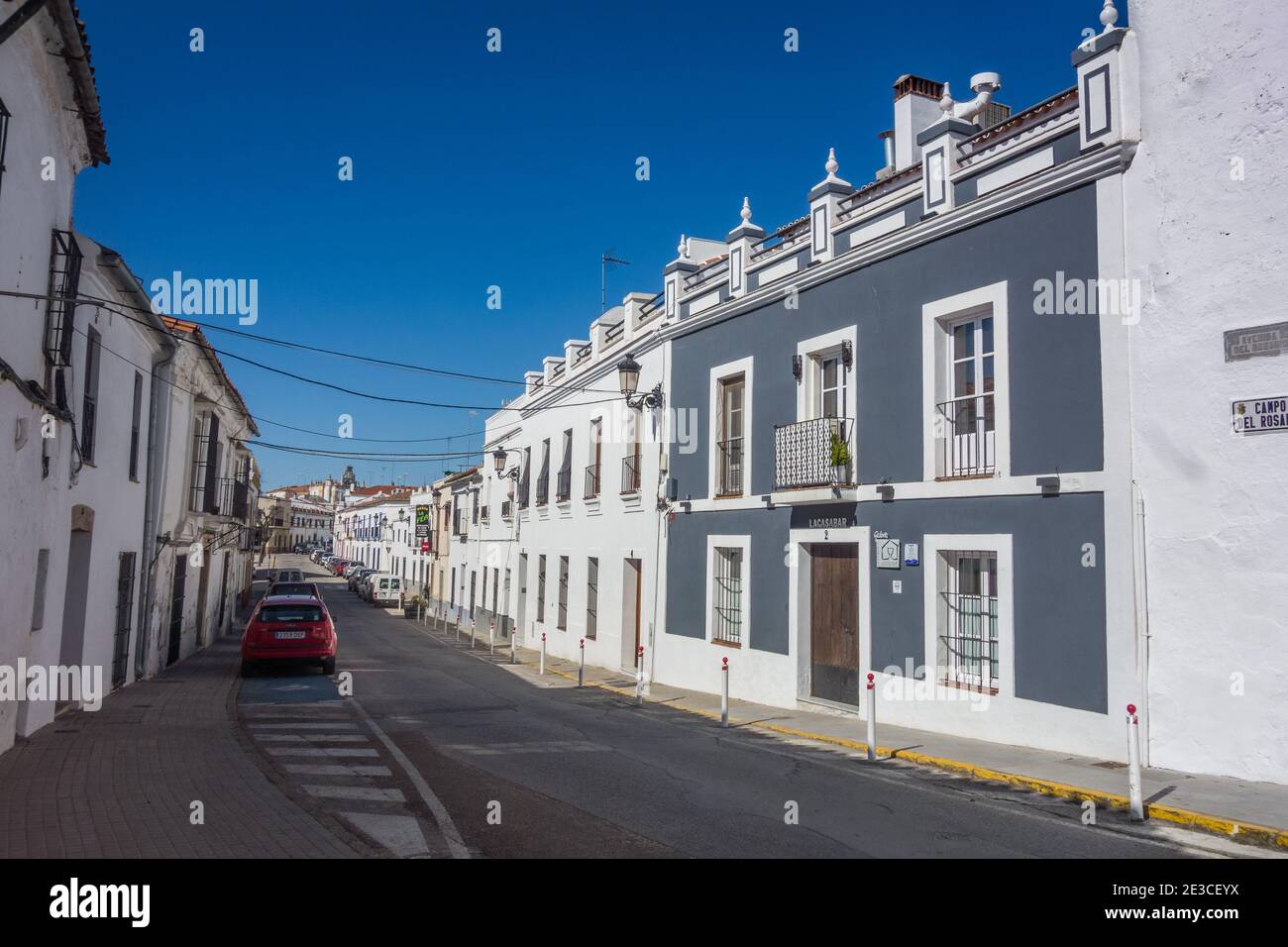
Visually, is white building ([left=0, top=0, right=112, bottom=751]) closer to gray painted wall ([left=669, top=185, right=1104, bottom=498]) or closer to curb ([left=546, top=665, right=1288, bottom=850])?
curb ([left=546, top=665, right=1288, bottom=850])

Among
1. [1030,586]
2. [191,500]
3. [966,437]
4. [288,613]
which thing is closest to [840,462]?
[966,437]

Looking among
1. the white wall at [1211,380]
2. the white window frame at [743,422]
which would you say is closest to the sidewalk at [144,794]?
the white wall at [1211,380]

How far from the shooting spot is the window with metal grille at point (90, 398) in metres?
12.0

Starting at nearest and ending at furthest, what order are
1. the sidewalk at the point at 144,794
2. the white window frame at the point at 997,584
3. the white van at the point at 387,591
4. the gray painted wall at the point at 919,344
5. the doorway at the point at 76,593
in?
1. the sidewalk at the point at 144,794
2. the gray painted wall at the point at 919,344
3. the white window frame at the point at 997,584
4. the doorway at the point at 76,593
5. the white van at the point at 387,591

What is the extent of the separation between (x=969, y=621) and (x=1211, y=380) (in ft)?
13.4

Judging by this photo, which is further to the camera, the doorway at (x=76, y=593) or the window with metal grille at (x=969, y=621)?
the doorway at (x=76, y=593)

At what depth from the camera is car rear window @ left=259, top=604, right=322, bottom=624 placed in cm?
1792

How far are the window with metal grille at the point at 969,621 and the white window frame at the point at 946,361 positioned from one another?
1218 mm

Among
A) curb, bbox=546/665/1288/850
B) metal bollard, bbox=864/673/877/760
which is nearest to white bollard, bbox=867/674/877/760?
metal bollard, bbox=864/673/877/760

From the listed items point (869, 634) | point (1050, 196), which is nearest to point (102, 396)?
point (869, 634)

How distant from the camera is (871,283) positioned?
13.4m

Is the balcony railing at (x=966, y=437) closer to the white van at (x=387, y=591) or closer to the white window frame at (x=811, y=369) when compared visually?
the white window frame at (x=811, y=369)
